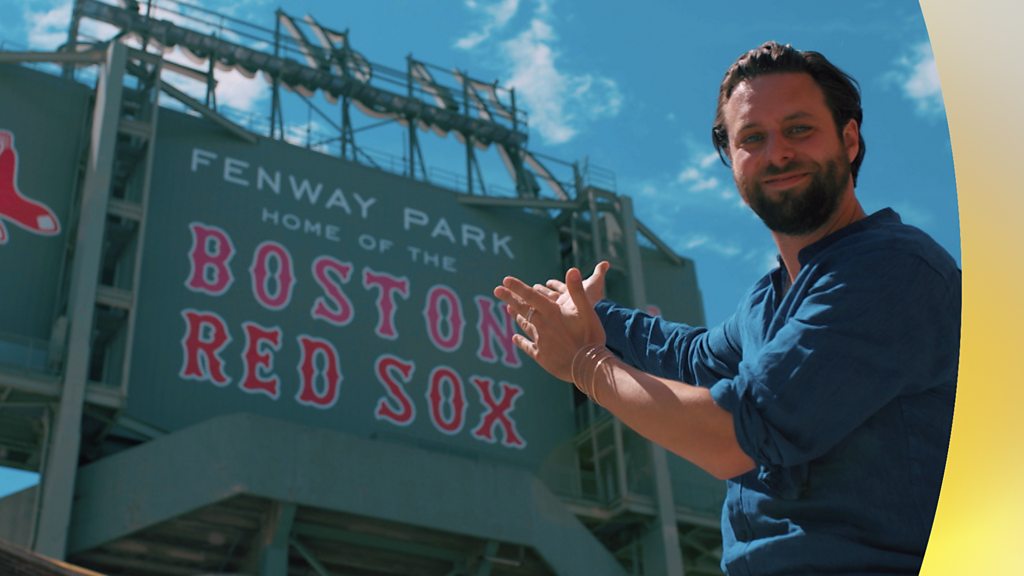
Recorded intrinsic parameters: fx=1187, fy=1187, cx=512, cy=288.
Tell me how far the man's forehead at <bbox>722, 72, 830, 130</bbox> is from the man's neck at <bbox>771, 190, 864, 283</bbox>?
18 cm

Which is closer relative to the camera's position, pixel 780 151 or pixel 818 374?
pixel 818 374

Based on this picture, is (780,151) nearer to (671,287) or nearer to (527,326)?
(527,326)

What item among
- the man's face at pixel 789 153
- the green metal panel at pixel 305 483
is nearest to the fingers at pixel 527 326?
the man's face at pixel 789 153

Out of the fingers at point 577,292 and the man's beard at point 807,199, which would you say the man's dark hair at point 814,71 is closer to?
the man's beard at point 807,199

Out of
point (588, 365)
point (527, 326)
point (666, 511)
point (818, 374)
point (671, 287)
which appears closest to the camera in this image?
point (818, 374)

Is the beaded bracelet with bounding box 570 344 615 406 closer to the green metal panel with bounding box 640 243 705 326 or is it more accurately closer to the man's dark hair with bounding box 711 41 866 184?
the man's dark hair with bounding box 711 41 866 184

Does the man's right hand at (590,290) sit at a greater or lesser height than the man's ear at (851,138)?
lesser

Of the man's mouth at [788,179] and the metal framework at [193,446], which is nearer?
the man's mouth at [788,179]

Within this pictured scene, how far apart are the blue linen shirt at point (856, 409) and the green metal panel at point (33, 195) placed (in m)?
23.5

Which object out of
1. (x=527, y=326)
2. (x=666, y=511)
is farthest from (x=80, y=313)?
(x=527, y=326)

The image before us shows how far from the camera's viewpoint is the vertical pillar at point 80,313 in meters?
21.6

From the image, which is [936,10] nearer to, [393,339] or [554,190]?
[393,339]

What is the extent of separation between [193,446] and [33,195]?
299 inches

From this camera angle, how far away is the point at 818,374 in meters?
1.86
